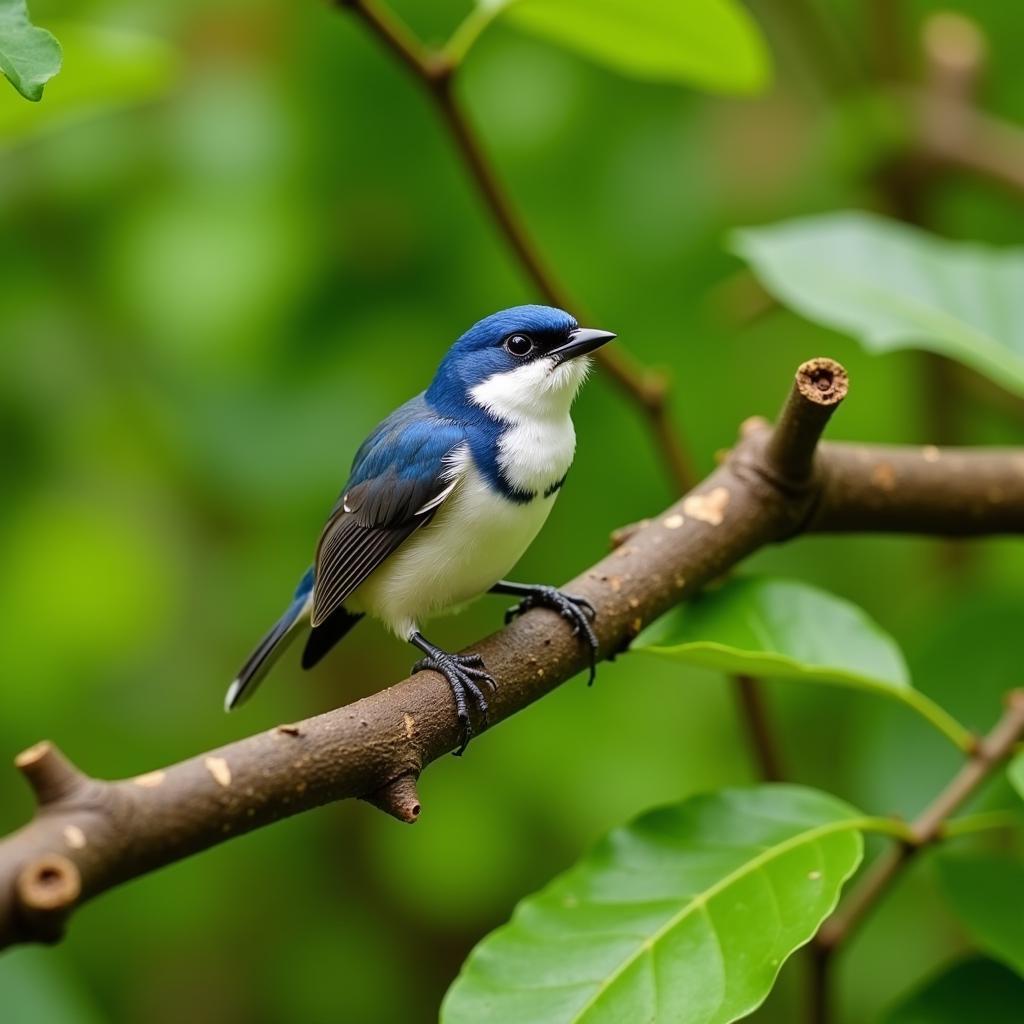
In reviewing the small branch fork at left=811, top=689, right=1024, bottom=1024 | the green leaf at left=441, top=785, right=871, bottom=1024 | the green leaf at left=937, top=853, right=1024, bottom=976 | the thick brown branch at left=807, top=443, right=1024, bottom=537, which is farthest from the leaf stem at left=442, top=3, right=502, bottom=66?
the green leaf at left=937, top=853, right=1024, bottom=976

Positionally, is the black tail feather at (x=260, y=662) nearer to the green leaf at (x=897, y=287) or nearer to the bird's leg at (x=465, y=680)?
the bird's leg at (x=465, y=680)

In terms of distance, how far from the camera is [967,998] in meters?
2.23

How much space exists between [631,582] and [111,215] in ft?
7.90

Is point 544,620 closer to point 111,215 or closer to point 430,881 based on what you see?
point 430,881

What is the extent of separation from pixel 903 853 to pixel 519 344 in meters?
1.17

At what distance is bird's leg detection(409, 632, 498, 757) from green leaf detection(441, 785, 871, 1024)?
0.30 m

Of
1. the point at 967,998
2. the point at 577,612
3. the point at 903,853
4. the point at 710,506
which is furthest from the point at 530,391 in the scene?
the point at 967,998

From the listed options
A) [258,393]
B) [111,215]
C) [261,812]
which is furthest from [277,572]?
[261,812]

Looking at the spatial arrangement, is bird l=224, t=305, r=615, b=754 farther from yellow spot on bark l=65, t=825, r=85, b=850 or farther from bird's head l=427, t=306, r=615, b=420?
yellow spot on bark l=65, t=825, r=85, b=850

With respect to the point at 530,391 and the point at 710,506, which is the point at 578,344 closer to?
the point at 530,391

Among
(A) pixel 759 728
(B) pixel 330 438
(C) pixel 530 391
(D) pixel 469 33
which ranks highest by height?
(D) pixel 469 33

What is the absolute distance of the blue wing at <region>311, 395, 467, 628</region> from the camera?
2.58 metres

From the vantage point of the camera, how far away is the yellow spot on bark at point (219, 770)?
1507 mm

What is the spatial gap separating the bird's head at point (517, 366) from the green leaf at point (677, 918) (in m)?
0.84
